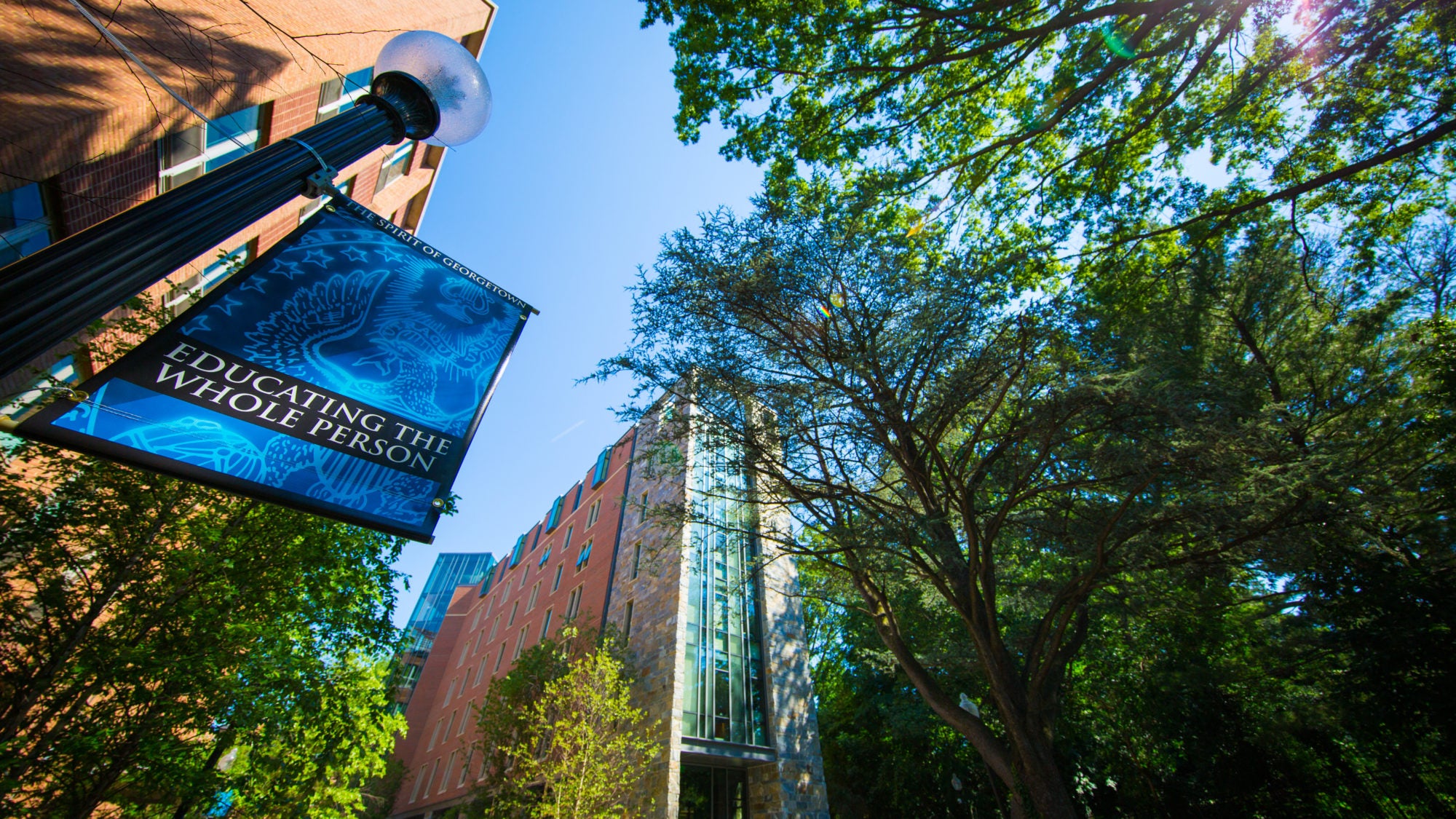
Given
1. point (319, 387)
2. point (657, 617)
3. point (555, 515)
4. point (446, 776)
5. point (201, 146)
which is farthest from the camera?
point (555, 515)

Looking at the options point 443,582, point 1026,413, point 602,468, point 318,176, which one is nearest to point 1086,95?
point 1026,413

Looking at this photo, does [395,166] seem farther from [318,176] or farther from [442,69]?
[318,176]

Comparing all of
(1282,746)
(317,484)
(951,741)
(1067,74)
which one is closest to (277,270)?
(317,484)

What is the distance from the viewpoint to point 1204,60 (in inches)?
250

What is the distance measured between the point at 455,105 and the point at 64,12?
5.29 metres

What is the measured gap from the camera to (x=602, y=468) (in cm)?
2608

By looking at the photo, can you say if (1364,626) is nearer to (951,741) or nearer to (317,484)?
(951,741)

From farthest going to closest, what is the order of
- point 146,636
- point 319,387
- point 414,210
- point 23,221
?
point 414,210 < point 146,636 < point 23,221 < point 319,387

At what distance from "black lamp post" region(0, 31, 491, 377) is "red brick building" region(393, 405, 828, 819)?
6.35 metres

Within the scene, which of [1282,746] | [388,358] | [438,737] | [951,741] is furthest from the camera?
[438,737]

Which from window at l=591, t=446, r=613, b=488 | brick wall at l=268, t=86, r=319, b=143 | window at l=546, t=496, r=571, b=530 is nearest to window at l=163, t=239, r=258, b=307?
brick wall at l=268, t=86, r=319, b=143

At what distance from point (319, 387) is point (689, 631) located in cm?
1479

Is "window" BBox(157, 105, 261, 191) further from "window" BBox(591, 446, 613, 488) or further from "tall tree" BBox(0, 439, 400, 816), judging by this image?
"window" BBox(591, 446, 613, 488)

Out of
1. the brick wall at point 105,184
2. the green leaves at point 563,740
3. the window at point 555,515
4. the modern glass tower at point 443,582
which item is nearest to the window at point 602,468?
the window at point 555,515
